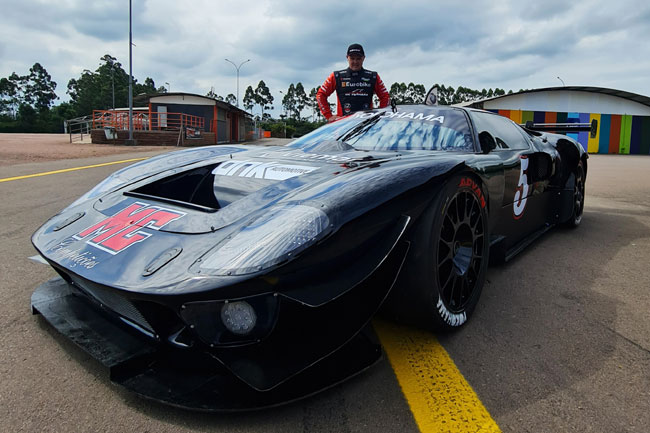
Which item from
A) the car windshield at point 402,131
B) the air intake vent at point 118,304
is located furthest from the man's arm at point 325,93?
the air intake vent at point 118,304

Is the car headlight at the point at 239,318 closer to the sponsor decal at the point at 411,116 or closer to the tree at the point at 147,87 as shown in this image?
the sponsor decal at the point at 411,116

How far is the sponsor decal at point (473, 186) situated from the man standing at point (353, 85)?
295cm

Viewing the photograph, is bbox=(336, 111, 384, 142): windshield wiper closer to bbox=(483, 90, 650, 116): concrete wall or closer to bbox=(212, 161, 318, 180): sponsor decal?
bbox=(212, 161, 318, 180): sponsor decal

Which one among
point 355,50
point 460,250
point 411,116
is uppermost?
point 355,50

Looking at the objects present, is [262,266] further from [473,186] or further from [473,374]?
[473,186]

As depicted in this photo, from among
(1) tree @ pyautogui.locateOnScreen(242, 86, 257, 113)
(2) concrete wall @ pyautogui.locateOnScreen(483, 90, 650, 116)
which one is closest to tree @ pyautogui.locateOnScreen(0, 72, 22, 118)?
(1) tree @ pyautogui.locateOnScreen(242, 86, 257, 113)

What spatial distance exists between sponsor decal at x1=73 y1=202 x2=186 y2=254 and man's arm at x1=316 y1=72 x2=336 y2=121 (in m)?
3.28

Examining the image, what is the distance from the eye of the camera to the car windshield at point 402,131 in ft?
8.39

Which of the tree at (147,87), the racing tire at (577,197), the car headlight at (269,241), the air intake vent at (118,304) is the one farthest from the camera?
the tree at (147,87)

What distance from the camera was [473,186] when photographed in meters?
1.99

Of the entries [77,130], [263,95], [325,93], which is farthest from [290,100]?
[325,93]

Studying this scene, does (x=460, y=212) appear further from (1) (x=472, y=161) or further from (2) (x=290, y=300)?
(2) (x=290, y=300)

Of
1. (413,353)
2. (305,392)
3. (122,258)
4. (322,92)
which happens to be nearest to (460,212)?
(413,353)

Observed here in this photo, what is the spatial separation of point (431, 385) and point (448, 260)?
20.6 inches
